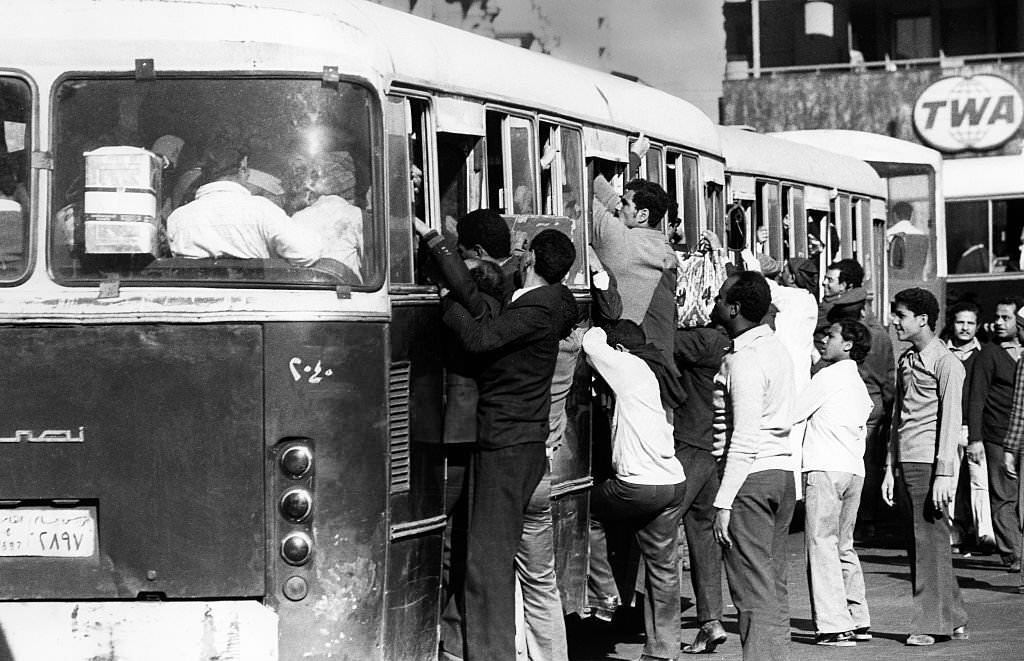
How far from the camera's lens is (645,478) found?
29.7 feet

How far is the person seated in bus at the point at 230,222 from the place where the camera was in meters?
6.94

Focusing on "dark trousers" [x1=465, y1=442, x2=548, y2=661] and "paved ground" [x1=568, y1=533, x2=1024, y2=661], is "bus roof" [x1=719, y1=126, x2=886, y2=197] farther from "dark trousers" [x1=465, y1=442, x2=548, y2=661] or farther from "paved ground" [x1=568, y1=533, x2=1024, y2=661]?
"dark trousers" [x1=465, y1=442, x2=548, y2=661]

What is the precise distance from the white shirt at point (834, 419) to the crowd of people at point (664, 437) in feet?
0.04

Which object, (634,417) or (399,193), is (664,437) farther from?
(399,193)

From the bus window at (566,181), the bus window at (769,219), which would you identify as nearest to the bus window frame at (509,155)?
the bus window at (566,181)

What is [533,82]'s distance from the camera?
29.8 ft

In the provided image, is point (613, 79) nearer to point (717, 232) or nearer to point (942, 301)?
point (717, 232)

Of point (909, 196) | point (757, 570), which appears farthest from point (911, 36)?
point (757, 570)

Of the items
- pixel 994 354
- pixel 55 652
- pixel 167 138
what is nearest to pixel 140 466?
pixel 55 652

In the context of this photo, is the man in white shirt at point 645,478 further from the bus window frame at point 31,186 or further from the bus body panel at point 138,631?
the bus window frame at point 31,186

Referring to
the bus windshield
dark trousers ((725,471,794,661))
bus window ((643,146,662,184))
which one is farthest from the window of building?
the bus windshield

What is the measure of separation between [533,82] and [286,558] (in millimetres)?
3074

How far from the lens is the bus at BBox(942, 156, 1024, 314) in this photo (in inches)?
976

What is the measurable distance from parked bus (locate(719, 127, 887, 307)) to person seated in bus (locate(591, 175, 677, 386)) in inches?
168
